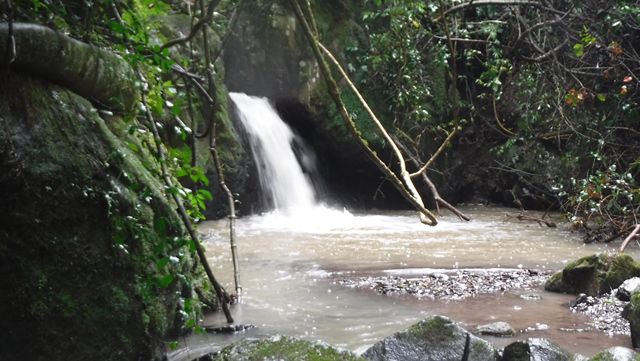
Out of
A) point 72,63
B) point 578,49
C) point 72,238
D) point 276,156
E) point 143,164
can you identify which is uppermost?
point 578,49

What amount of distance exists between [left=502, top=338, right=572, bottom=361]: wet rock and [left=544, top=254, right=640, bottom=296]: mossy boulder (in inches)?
67.8

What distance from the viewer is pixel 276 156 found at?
10.4m

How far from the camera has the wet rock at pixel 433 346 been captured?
323cm

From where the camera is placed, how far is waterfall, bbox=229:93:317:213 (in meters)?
10.2

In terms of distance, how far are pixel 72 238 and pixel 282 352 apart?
0.96 metres

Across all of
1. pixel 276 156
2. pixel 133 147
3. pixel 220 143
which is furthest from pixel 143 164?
pixel 276 156

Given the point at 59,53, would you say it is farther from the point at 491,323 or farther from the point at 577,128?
the point at 577,128

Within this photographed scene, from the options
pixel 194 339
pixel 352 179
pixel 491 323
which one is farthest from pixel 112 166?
pixel 352 179

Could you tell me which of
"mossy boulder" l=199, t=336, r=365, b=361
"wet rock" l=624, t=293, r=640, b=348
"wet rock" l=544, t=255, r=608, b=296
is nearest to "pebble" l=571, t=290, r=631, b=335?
"wet rock" l=544, t=255, r=608, b=296

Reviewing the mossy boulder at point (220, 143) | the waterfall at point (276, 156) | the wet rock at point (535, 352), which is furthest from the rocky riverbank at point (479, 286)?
the waterfall at point (276, 156)

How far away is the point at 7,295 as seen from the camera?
103 inches

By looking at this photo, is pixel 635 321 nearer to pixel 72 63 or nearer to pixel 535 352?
pixel 535 352

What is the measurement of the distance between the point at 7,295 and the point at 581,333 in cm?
301

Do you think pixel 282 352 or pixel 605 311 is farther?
pixel 605 311
